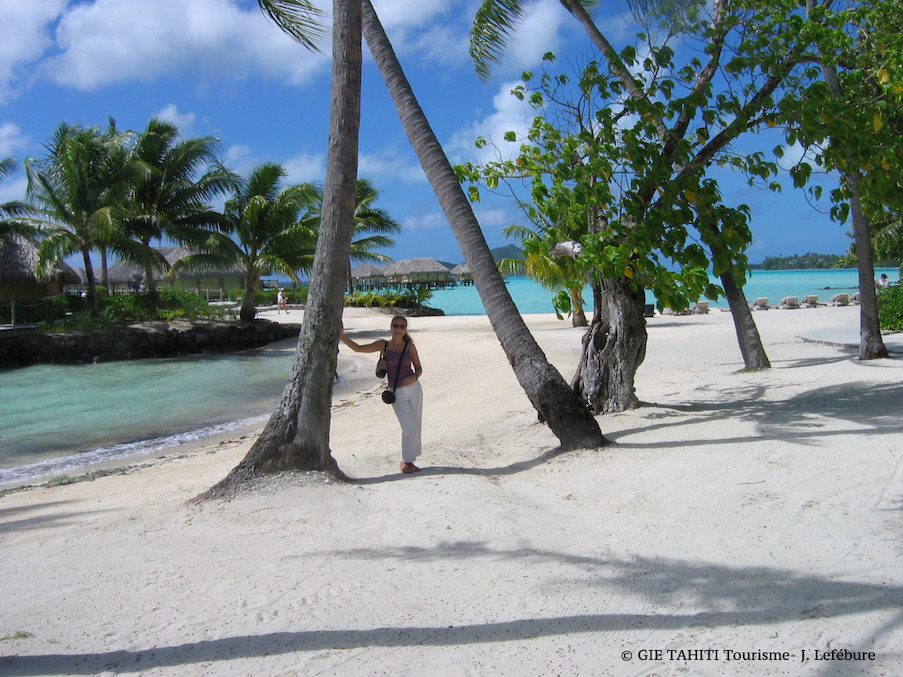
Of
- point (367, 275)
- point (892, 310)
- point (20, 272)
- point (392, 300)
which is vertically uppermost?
point (367, 275)

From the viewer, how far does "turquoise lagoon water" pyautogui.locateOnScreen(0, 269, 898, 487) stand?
31.5 ft

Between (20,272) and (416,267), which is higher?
(416,267)

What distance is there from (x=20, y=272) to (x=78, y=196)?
558 centimetres

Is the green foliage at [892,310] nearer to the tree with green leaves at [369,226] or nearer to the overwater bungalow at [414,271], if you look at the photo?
the tree with green leaves at [369,226]

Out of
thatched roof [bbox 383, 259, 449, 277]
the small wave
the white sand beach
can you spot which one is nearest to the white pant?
the white sand beach

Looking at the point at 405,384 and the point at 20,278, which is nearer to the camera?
the point at 405,384

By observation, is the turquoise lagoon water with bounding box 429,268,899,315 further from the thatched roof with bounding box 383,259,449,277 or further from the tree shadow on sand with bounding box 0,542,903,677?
the tree shadow on sand with bounding box 0,542,903,677

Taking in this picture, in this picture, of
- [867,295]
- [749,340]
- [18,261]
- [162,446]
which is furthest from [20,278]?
[867,295]

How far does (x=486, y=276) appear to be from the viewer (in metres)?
5.75

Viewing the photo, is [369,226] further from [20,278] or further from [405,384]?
[405,384]

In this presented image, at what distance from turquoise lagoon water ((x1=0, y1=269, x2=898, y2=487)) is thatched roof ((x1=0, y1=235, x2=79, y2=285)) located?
7398 mm

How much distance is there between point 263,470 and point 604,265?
311cm

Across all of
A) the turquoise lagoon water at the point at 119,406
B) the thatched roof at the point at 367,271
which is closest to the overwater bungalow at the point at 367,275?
the thatched roof at the point at 367,271

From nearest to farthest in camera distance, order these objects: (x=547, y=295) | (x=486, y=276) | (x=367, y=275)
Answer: (x=486, y=276), (x=367, y=275), (x=547, y=295)
